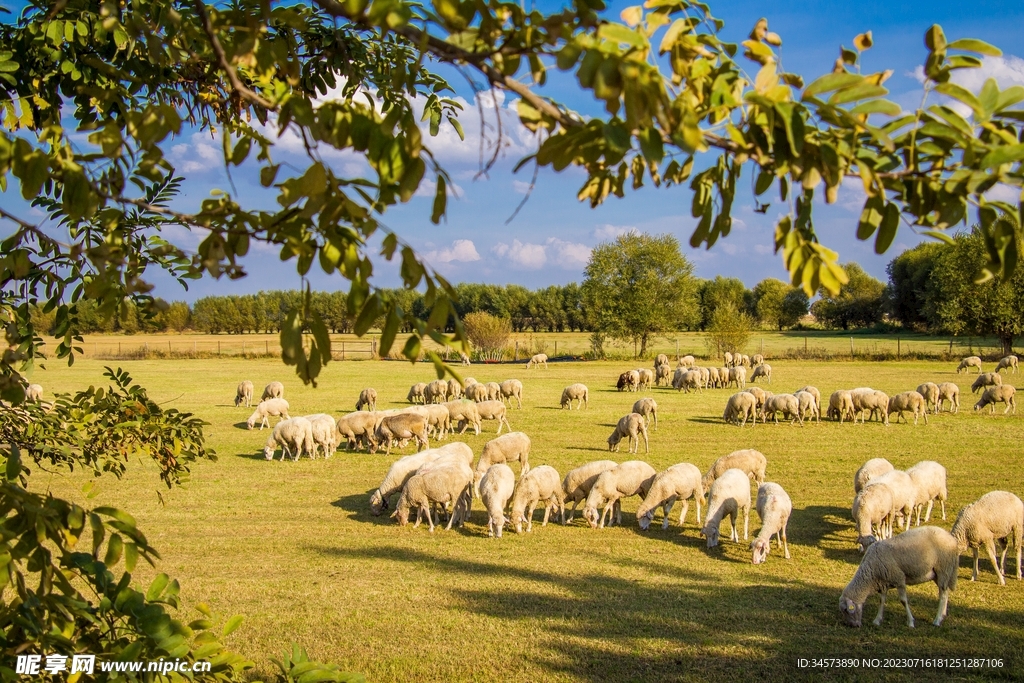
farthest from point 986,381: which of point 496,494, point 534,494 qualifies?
point 496,494

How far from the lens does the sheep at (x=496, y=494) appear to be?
11766 mm

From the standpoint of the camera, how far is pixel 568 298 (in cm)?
11606

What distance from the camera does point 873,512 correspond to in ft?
33.6

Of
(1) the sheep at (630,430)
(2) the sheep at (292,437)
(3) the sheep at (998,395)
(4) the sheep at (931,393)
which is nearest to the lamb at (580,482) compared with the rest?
(1) the sheep at (630,430)

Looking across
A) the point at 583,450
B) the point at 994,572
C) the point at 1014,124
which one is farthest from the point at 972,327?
the point at 1014,124

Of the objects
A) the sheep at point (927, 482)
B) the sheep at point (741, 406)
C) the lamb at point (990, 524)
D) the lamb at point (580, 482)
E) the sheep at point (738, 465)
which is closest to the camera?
the lamb at point (990, 524)

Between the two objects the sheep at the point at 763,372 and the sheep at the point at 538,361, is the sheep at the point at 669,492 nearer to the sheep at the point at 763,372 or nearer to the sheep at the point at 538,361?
the sheep at the point at 763,372

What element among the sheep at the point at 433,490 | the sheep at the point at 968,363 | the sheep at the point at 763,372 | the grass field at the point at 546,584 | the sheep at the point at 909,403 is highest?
the sheep at the point at 968,363

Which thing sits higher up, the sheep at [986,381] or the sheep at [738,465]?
the sheep at [986,381]

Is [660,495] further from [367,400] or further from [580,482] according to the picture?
[367,400]

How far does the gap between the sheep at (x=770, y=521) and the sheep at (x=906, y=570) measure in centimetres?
215

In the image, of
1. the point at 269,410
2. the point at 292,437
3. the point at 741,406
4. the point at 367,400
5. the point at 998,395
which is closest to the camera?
the point at 292,437

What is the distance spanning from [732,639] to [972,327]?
169 ft

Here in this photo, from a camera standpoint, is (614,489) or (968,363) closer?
(614,489)
